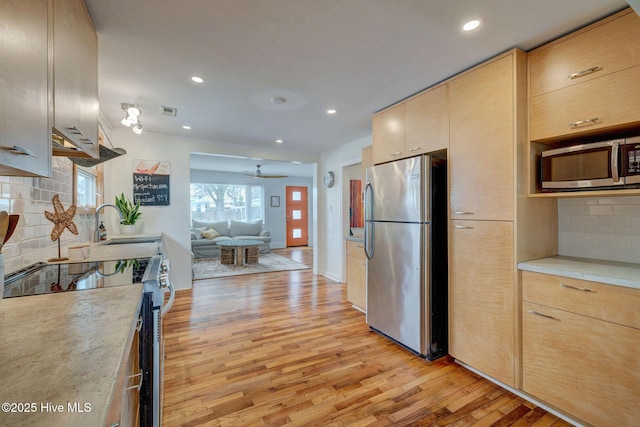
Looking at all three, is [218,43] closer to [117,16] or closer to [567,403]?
[117,16]

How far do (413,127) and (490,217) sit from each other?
3.40 feet

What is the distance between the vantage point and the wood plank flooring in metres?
1.66

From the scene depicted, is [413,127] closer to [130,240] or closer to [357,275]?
[357,275]

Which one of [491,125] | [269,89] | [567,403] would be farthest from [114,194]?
[567,403]

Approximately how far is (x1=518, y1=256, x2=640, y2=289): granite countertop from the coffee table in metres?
5.10

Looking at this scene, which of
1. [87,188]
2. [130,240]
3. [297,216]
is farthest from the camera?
[297,216]

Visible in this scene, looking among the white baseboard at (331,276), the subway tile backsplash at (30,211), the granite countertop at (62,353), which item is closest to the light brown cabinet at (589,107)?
the granite countertop at (62,353)

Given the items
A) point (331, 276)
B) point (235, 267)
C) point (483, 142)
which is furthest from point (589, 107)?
point (235, 267)

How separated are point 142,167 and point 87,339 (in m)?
3.80

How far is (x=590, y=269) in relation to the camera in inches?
62.3

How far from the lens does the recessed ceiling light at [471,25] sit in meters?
1.60

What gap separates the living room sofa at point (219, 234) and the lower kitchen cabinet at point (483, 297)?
5.75 metres

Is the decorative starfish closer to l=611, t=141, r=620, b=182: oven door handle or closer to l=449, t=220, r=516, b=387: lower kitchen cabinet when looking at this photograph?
l=449, t=220, r=516, b=387: lower kitchen cabinet

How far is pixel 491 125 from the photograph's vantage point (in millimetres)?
1931
